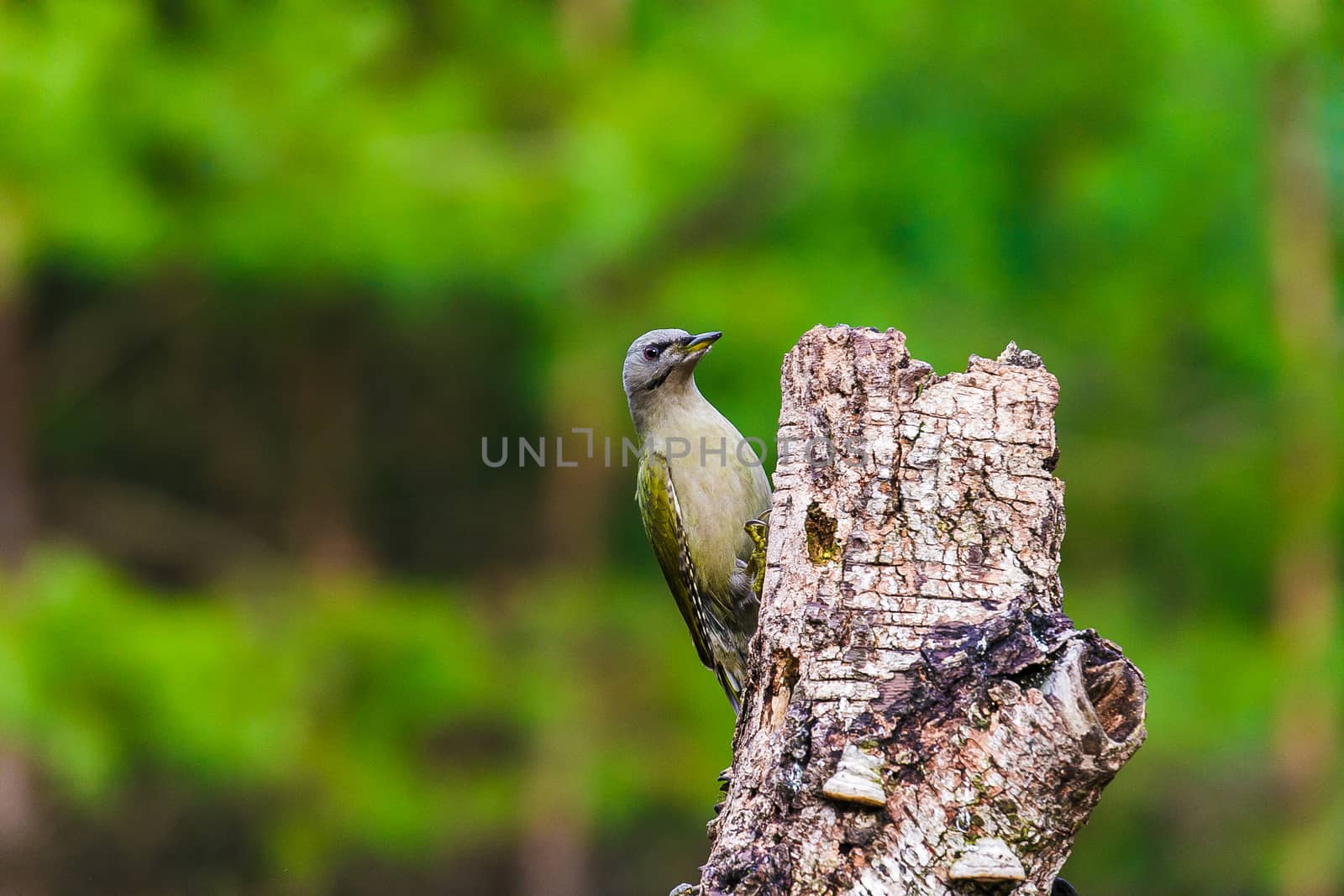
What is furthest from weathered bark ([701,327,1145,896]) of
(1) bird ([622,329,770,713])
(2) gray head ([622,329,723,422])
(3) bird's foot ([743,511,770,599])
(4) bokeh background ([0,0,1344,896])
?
(4) bokeh background ([0,0,1344,896])

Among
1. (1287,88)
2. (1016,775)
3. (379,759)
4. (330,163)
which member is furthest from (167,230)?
(1287,88)

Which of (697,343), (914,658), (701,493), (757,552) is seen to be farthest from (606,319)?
(914,658)

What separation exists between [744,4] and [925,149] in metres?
1.85

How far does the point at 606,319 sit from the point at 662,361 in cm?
473

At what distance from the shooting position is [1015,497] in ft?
9.59

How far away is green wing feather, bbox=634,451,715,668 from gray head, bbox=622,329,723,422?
0.27m

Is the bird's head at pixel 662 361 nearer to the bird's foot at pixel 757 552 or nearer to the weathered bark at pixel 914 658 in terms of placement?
the bird's foot at pixel 757 552

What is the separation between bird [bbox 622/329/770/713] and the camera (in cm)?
529

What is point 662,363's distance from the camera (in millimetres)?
5457

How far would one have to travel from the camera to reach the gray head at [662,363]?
5.41m

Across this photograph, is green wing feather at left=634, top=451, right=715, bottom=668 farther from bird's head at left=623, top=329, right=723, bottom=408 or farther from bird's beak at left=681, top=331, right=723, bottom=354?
bird's beak at left=681, top=331, right=723, bottom=354

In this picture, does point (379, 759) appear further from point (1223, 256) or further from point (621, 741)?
point (1223, 256)

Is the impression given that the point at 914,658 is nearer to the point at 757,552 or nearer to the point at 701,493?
the point at 757,552

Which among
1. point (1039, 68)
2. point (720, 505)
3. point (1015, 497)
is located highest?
point (1039, 68)
